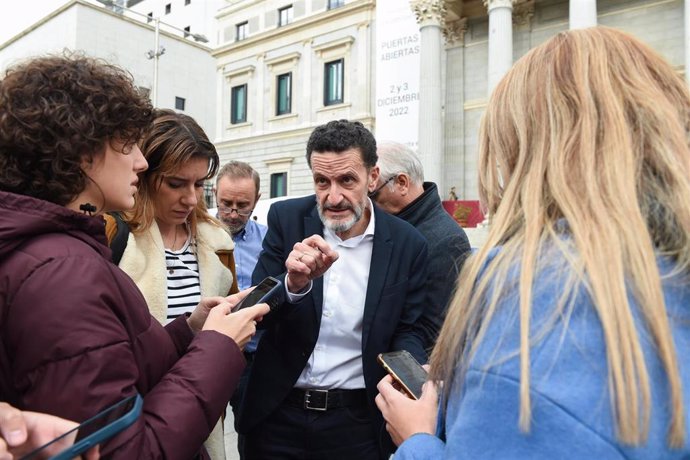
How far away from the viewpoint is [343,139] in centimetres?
255

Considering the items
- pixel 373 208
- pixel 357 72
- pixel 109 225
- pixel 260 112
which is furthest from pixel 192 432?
pixel 260 112

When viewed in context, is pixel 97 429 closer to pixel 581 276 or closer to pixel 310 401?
pixel 581 276

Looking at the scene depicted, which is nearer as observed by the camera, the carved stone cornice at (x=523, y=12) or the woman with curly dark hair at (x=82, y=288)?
the woman with curly dark hair at (x=82, y=288)

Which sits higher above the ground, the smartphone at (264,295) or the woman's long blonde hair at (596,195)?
the woman's long blonde hair at (596,195)

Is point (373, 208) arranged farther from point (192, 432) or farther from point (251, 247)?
point (251, 247)

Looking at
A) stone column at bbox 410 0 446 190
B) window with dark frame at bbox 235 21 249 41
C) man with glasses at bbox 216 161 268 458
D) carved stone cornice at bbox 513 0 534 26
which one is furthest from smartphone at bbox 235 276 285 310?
window with dark frame at bbox 235 21 249 41

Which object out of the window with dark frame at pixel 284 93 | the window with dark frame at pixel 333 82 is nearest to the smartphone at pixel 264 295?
the window with dark frame at pixel 333 82

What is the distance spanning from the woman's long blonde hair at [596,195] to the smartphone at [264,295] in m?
0.84

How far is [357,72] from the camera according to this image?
79.4 feet

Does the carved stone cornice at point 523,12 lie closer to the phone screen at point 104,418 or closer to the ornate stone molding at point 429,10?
the ornate stone molding at point 429,10

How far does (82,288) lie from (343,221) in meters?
1.46

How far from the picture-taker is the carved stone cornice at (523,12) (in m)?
19.1

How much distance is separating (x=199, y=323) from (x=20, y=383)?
0.90 m

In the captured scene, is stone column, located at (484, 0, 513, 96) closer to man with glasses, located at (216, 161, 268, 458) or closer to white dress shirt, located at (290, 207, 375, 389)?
man with glasses, located at (216, 161, 268, 458)
